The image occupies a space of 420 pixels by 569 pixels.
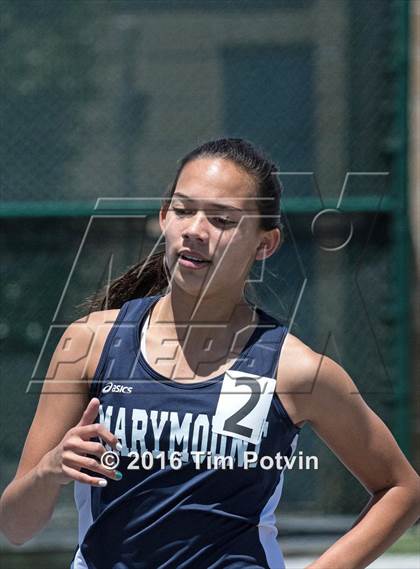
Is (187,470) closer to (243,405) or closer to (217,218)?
(243,405)

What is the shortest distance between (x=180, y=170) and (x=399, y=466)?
66 centimetres

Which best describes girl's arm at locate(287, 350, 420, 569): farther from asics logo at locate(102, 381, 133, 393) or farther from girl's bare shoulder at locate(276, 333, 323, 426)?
asics logo at locate(102, 381, 133, 393)

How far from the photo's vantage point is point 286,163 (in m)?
4.18

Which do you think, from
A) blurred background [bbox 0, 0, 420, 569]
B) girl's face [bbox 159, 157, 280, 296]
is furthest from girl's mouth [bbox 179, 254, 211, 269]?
blurred background [bbox 0, 0, 420, 569]

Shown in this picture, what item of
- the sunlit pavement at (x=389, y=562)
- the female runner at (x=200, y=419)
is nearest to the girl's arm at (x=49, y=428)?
the female runner at (x=200, y=419)

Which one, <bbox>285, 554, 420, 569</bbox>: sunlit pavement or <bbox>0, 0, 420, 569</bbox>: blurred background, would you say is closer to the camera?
<bbox>285, 554, 420, 569</bbox>: sunlit pavement

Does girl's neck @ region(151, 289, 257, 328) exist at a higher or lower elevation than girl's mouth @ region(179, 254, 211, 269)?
lower

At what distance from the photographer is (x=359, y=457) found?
2.08m

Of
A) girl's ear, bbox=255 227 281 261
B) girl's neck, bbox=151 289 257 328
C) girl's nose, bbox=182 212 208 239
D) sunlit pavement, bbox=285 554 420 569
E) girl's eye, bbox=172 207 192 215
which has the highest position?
girl's eye, bbox=172 207 192 215

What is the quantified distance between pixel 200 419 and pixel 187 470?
0.08 metres

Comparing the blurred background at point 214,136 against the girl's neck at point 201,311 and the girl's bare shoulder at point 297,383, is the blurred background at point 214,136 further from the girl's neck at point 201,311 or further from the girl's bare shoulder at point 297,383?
the girl's bare shoulder at point 297,383

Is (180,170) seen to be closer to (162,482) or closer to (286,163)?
(162,482)

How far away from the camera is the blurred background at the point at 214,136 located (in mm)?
4184

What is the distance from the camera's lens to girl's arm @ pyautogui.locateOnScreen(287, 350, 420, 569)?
1986 mm
